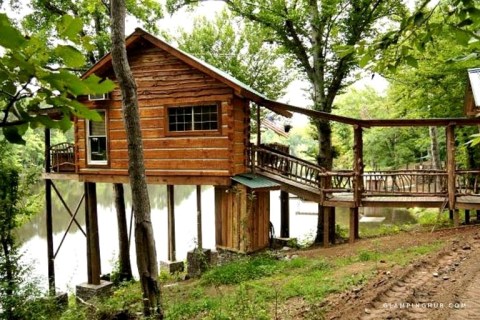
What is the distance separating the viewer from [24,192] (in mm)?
10805

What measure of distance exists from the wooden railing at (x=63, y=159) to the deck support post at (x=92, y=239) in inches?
43.3

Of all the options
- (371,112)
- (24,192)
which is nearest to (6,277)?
(24,192)

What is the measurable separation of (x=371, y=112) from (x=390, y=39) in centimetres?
3320

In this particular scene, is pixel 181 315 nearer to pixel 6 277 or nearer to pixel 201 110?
pixel 6 277

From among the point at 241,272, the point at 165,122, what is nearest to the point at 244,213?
the point at 241,272

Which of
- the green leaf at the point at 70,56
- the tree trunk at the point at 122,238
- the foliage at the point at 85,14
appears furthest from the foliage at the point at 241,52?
the green leaf at the point at 70,56

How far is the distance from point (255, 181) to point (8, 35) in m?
10.8

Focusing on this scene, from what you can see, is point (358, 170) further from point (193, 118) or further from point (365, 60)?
point (365, 60)

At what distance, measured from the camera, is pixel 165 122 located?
12398 millimetres

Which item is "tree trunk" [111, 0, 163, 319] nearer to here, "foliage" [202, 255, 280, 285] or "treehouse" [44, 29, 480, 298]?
"foliage" [202, 255, 280, 285]

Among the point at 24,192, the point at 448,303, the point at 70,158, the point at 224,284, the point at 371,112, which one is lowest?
the point at 224,284

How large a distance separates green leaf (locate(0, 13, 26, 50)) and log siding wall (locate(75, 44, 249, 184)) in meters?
10.5

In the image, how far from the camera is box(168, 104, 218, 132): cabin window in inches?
470

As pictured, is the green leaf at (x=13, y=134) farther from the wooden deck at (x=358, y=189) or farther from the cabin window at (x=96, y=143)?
the cabin window at (x=96, y=143)
